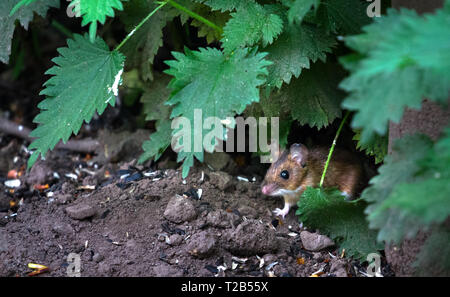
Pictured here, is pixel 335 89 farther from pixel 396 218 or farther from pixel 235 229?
pixel 396 218

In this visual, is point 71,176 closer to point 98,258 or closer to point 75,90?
point 75,90

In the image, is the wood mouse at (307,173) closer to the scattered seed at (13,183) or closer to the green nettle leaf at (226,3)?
the green nettle leaf at (226,3)

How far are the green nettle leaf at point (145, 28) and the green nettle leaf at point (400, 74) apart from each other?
7.21 feet

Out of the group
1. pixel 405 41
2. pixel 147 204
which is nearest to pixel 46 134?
pixel 147 204

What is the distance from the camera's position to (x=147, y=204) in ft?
12.2

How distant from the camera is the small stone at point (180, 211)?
3.55 metres

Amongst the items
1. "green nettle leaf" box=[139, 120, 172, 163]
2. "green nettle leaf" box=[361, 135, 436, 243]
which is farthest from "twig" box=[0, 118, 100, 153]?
"green nettle leaf" box=[361, 135, 436, 243]

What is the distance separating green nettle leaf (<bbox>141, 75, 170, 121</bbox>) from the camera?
4.48 metres

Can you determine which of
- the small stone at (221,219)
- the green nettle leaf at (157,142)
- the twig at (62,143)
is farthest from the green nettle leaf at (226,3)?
the twig at (62,143)

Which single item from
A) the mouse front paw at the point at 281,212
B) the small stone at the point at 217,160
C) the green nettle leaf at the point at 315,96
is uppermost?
the green nettle leaf at the point at 315,96

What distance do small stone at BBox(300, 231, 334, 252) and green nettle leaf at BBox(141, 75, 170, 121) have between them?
1.56m

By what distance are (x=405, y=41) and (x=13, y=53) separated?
3.51 m

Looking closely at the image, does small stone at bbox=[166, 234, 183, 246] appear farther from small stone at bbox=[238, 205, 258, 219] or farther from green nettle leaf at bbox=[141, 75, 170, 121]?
green nettle leaf at bbox=[141, 75, 170, 121]

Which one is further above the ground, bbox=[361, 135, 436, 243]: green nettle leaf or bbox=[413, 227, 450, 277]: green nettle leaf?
bbox=[361, 135, 436, 243]: green nettle leaf
